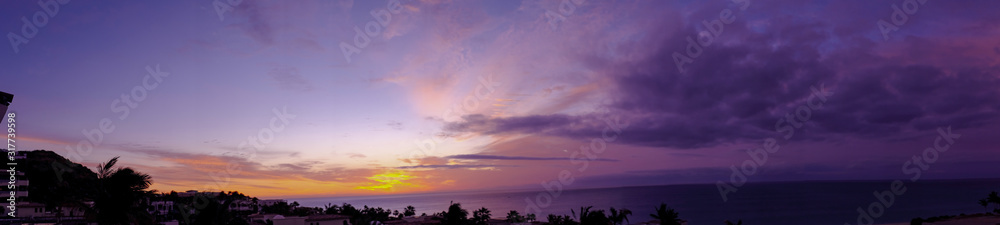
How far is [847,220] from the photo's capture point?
143 metres

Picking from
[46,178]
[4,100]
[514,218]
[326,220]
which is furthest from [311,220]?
[4,100]

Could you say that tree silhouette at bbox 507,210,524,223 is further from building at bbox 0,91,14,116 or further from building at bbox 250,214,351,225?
building at bbox 0,91,14,116

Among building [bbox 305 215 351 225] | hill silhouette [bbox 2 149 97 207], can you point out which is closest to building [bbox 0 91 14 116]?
hill silhouette [bbox 2 149 97 207]

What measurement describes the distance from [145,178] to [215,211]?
6441mm

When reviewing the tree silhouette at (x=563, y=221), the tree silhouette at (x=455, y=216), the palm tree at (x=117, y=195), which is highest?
the palm tree at (x=117, y=195)

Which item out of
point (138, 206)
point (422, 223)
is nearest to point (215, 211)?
point (138, 206)

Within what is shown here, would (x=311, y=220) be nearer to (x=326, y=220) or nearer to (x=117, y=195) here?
(x=326, y=220)

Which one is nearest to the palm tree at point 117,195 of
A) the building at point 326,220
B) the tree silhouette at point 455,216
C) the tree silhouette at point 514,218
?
the tree silhouette at point 455,216

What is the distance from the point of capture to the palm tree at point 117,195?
27.4m

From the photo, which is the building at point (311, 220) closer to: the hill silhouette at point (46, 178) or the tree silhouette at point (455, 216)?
the hill silhouette at point (46, 178)

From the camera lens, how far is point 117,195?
1088 inches

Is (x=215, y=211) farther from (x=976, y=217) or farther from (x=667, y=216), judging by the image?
(x=976, y=217)

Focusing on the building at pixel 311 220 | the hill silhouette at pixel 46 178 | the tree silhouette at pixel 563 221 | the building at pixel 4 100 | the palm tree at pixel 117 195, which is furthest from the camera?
the building at pixel 311 220

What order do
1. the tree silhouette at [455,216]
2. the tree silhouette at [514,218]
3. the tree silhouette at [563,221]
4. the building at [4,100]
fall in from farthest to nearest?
the tree silhouette at [514,218]
the tree silhouette at [455,216]
the tree silhouette at [563,221]
the building at [4,100]
